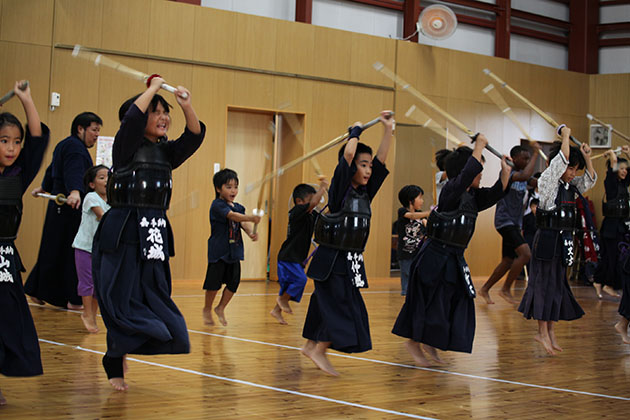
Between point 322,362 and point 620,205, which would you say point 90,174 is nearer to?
point 322,362

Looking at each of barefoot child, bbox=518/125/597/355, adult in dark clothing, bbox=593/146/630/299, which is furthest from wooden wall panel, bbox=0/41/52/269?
adult in dark clothing, bbox=593/146/630/299

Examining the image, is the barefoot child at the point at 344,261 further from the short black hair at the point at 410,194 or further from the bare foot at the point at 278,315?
the short black hair at the point at 410,194

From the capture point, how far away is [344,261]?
4.15 metres

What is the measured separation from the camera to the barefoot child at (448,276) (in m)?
4.34

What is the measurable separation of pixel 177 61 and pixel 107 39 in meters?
0.84

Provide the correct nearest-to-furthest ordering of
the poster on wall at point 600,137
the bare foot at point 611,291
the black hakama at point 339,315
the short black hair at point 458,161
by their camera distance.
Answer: the black hakama at point 339,315
the short black hair at point 458,161
the bare foot at point 611,291
the poster on wall at point 600,137

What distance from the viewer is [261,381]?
383 centimetres

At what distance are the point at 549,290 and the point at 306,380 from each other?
2056mm

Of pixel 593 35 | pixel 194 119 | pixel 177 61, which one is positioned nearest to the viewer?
pixel 194 119

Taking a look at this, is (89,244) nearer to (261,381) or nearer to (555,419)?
(261,381)

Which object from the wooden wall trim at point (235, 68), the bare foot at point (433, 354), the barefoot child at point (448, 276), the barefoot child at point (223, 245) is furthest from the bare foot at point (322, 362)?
the wooden wall trim at point (235, 68)

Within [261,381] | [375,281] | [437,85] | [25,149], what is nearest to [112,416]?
[261,381]

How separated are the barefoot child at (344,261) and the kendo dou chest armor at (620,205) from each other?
17.1ft

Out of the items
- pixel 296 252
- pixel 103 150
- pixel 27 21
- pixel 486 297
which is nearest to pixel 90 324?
pixel 296 252
